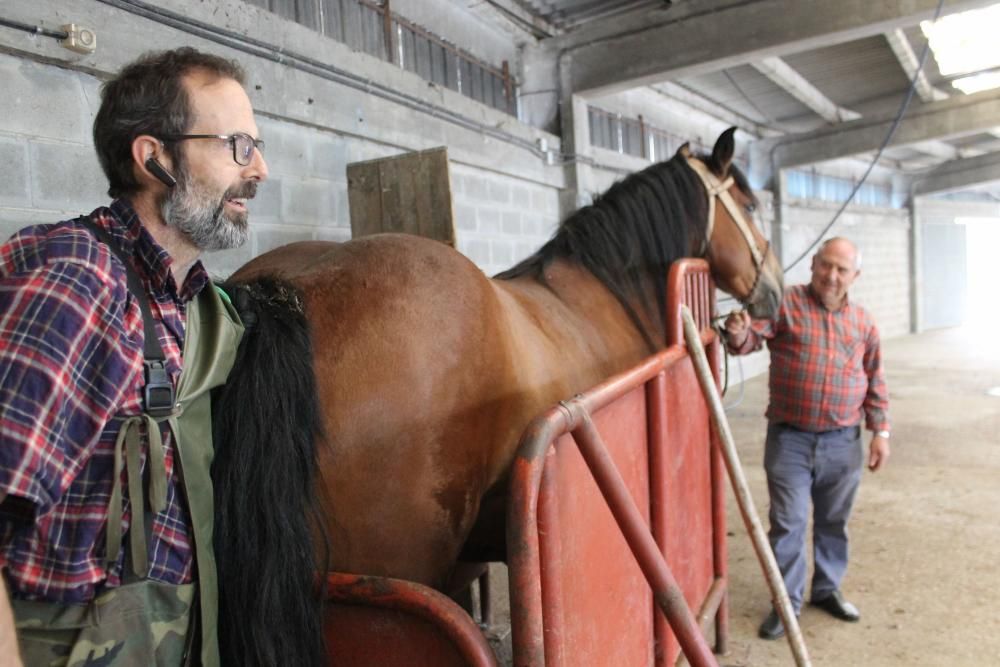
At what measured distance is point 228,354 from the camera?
3.59 feet

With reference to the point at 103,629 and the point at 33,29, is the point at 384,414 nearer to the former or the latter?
the point at 103,629

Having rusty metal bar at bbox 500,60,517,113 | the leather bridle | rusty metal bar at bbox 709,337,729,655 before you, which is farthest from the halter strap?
rusty metal bar at bbox 500,60,517,113

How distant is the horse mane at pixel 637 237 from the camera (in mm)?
2400

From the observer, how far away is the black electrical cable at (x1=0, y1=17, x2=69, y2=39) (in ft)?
6.57

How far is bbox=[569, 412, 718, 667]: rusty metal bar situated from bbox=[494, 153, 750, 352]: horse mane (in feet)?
4.03

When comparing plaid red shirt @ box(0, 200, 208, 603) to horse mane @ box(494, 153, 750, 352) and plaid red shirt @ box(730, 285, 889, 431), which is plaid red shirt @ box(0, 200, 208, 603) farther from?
plaid red shirt @ box(730, 285, 889, 431)

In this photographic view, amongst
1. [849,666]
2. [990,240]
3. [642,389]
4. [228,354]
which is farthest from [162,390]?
[990,240]

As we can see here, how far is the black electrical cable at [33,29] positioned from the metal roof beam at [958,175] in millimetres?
14944

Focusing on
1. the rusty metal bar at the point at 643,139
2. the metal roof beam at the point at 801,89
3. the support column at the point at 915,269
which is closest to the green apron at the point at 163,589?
the metal roof beam at the point at 801,89

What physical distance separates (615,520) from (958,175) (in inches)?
615

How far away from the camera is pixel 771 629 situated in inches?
106

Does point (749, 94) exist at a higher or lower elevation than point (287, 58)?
higher

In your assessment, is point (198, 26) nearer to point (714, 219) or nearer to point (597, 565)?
point (714, 219)

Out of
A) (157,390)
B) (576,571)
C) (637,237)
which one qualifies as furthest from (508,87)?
(157,390)
